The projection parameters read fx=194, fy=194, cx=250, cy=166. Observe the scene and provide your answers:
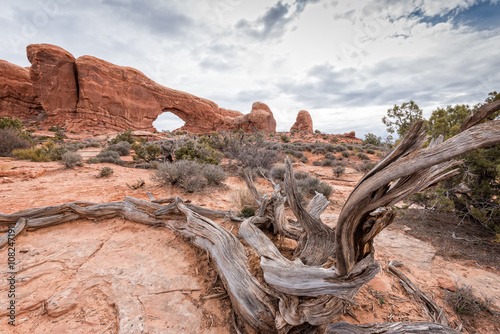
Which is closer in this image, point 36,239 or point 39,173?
point 36,239

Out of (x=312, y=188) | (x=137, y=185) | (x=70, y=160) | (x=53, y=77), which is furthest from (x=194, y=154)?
(x=53, y=77)

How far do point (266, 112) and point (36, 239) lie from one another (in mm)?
34804

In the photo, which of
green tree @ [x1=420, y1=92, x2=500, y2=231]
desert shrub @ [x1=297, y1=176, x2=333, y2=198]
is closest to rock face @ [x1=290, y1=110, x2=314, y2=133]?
desert shrub @ [x1=297, y1=176, x2=333, y2=198]

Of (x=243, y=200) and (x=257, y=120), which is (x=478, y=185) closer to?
(x=243, y=200)

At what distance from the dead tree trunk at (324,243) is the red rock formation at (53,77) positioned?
33.2 metres

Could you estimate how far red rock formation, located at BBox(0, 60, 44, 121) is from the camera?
2686 cm

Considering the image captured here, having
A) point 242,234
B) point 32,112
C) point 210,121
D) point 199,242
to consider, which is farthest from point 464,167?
point 32,112

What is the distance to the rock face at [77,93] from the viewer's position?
1009 inches

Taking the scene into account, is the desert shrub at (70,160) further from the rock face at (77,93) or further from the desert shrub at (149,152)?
the rock face at (77,93)

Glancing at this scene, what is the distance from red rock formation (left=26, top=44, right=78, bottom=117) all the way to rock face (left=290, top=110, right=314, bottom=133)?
37040 millimetres

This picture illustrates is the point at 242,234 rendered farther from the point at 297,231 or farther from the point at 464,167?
the point at 464,167

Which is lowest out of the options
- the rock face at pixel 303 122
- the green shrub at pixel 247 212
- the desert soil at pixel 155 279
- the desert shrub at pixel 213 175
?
the desert soil at pixel 155 279

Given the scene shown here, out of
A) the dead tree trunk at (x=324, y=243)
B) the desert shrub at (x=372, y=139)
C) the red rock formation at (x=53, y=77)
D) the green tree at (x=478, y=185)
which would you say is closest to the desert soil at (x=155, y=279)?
the dead tree trunk at (x=324, y=243)

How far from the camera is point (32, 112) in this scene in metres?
28.3
